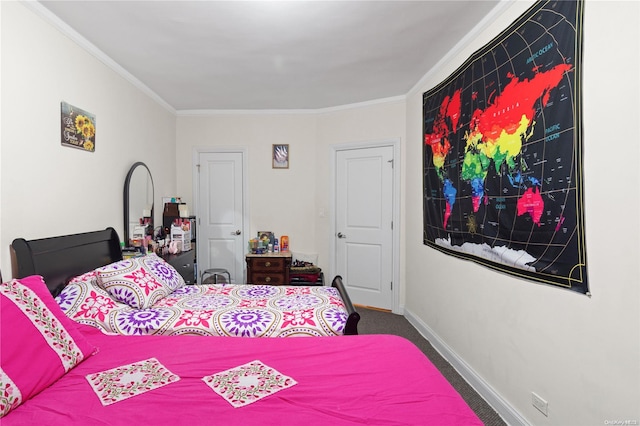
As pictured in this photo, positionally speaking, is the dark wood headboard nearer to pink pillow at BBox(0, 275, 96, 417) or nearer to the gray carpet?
pink pillow at BBox(0, 275, 96, 417)

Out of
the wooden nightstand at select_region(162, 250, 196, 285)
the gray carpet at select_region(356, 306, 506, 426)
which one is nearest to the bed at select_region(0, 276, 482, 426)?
the gray carpet at select_region(356, 306, 506, 426)

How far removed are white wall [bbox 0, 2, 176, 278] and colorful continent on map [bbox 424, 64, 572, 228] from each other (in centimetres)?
294

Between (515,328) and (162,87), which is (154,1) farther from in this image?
(515,328)

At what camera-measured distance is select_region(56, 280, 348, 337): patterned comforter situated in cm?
200

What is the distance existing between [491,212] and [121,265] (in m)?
2.57

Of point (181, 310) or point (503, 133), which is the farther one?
point (181, 310)

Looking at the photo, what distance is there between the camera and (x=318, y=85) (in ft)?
11.9

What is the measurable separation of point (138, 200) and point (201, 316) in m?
1.85

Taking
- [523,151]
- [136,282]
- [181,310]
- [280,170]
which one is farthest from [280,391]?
[280,170]

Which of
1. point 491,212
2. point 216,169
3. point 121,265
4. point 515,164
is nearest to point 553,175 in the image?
point 515,164

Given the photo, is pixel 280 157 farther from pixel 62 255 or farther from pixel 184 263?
pixel 62 255

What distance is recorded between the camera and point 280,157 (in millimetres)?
4586

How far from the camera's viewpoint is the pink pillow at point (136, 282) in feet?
7.29

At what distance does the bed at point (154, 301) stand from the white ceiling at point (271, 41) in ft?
5.09
